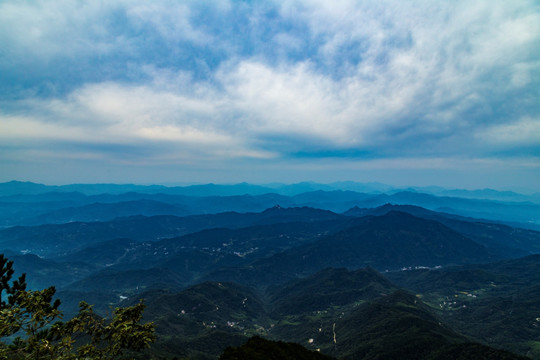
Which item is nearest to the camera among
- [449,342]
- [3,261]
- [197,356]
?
[3,261]

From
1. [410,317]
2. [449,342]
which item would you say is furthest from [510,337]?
[449,342]

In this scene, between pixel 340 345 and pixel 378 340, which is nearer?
pixel 378 340

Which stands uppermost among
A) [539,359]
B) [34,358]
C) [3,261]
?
[3,261]

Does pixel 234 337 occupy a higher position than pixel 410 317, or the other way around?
pixel 410 317

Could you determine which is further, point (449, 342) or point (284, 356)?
point (449, 342)

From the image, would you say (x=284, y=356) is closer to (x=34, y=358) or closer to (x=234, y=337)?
(x=34, y=358)

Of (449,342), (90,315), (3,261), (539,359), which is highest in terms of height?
(3,261)

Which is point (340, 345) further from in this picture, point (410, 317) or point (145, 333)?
point (145, 333)

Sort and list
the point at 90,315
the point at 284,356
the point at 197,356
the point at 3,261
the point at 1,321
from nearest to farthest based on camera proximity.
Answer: the point at 1,321
the point at 90,315
the point at 3,261
the point at 284,356
the point at 197,356

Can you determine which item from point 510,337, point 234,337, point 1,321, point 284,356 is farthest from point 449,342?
point 1,321
